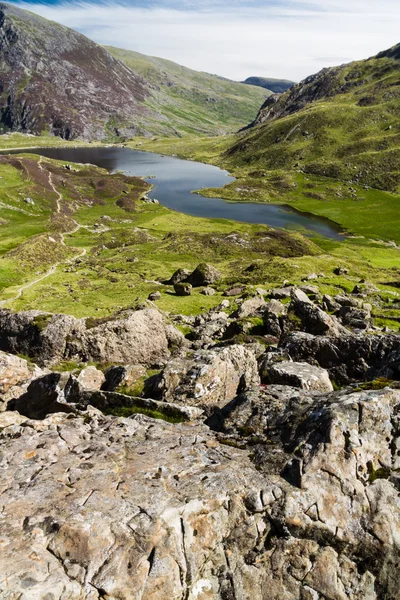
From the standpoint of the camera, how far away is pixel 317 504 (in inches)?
504

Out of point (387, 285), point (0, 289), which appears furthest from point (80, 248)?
point (387, 285)

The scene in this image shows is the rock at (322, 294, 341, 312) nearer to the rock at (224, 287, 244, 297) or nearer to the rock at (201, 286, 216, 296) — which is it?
the rock at (224, 287, 244, 297)

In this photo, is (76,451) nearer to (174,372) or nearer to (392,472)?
(174,372)

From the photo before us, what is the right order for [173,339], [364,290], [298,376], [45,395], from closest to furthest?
[298,376] < [45,395] < [173,339] < [364,290]

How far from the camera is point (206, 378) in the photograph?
23359 millimetres

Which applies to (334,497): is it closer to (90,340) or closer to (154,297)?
(90,340)

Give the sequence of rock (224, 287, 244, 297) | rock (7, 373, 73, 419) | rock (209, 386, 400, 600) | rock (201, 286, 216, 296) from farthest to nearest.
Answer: rock (201, 286, 216, 296)
rock (224, 287, 244, 297)
rock (7, 373, 73, 419)
rock (209, 386, 400, 600)

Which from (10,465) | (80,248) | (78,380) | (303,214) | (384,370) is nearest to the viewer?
(10,465)

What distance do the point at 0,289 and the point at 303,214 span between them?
158 meters

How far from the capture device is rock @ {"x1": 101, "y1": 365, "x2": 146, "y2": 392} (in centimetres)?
2561

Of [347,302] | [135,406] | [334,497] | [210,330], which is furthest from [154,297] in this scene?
[334,497]

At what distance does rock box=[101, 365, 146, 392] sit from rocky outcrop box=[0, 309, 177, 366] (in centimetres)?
892

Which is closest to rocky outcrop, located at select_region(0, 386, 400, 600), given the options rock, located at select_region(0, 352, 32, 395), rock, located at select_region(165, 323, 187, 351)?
rock, located at select_region(0, 352, 32, 395)

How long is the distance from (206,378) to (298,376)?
5640mm
